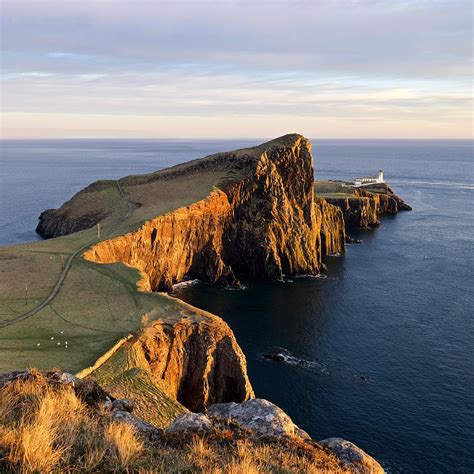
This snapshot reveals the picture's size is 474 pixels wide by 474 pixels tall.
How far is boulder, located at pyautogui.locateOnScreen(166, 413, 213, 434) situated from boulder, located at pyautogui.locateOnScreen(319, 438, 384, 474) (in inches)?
201

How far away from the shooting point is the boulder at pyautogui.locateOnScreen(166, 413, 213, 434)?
16031mm

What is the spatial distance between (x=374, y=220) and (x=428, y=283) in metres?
74.4

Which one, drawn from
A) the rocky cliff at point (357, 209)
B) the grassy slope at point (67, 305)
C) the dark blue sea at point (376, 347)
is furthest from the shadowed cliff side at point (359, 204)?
the grassy slope at point (67, 305)

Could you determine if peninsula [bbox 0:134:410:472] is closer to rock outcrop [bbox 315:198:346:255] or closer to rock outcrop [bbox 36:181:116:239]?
rock outcrop [bbox 315:198:346:255]

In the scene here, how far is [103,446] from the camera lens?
12352 millimetres

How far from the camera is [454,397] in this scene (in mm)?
56844

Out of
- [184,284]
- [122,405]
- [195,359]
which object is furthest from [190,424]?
[184,284]

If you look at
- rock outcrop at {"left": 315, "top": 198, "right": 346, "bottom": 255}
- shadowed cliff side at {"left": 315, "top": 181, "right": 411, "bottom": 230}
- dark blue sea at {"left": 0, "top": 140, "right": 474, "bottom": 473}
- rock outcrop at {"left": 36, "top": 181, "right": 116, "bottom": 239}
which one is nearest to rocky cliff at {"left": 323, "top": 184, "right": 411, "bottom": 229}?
shadowed cliff side at {"left": 315, "top": 181, "right": 411, "bottom": 230}

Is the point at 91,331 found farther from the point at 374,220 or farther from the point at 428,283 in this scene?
the point at 374,220

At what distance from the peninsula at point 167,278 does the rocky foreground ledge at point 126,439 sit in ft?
0.47

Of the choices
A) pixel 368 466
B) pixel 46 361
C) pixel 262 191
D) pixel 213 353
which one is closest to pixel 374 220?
pixel 262 191

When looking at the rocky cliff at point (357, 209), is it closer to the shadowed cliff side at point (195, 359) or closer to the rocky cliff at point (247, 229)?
the rocky cliff at point (247, 229)

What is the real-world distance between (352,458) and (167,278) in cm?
8241

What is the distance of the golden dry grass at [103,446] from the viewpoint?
11211mm
